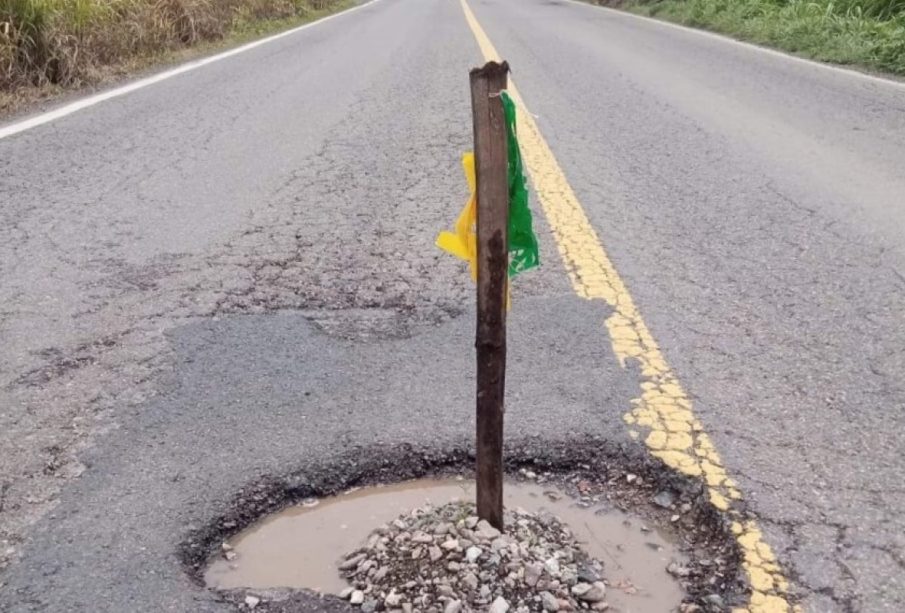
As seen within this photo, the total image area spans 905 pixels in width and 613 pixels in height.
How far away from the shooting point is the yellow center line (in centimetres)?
192

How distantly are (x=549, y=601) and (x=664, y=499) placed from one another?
55cm

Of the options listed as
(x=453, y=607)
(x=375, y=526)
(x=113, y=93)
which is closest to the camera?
(x=453, y=607)

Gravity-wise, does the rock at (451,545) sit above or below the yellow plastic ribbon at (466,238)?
below

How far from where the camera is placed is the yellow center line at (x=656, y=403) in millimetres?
1922

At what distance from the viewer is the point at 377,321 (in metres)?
3.25

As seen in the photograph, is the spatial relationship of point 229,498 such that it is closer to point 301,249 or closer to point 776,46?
point 301,249

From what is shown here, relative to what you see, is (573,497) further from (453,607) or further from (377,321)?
(377,321)

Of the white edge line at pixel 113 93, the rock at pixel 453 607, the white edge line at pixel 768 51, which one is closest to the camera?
the rock at pixel 453 607

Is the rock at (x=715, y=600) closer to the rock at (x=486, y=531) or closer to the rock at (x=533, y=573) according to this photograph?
the rock at (x=533, y=573)

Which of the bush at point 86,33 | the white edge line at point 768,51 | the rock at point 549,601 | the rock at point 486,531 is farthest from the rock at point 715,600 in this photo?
the white edge line at point 768,51

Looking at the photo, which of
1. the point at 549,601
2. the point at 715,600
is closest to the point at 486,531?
the point at 549,601

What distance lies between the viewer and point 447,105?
7.66 meters

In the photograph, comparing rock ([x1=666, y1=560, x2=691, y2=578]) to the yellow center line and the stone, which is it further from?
the stone

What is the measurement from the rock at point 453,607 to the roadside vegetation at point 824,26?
367 inches
